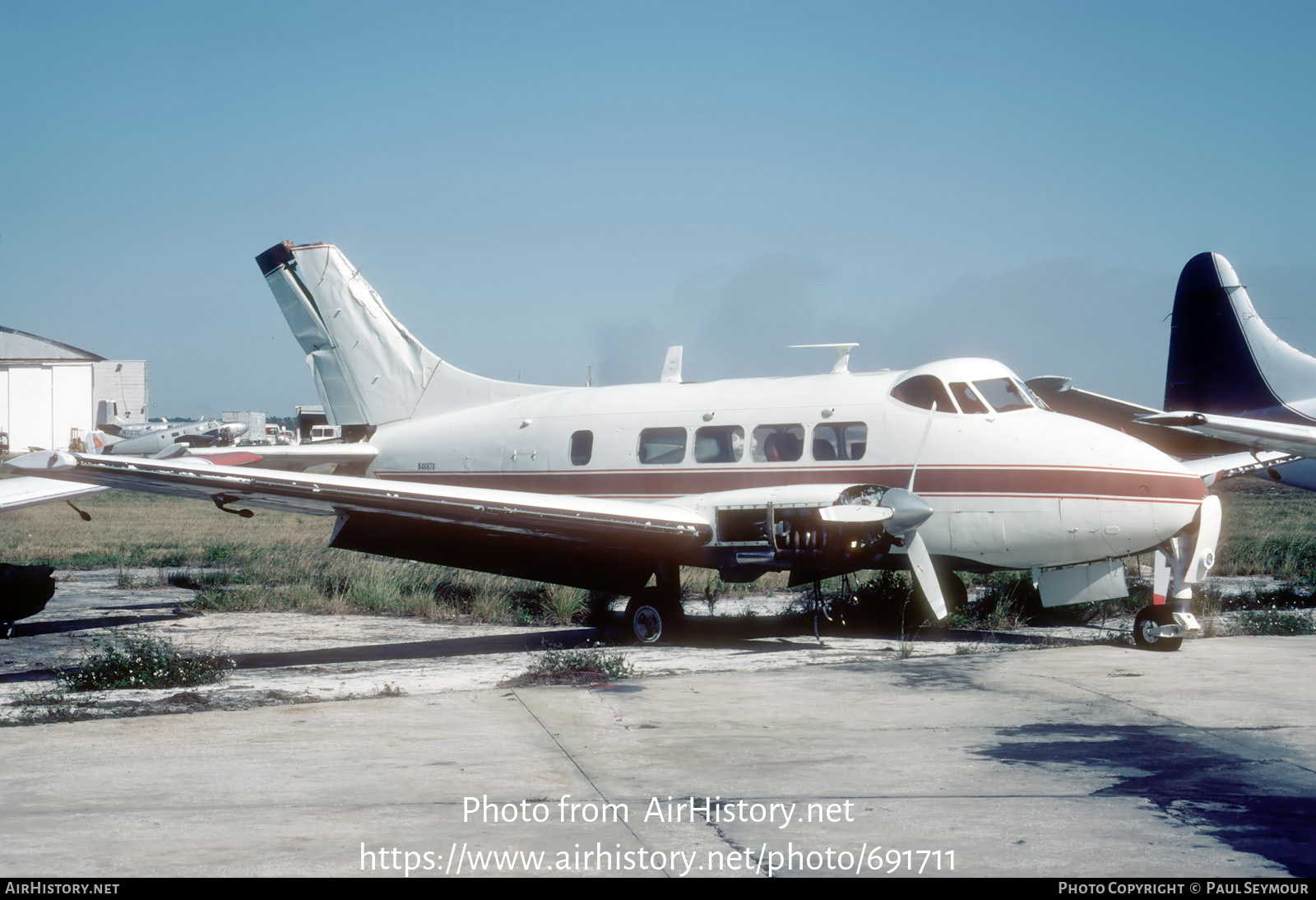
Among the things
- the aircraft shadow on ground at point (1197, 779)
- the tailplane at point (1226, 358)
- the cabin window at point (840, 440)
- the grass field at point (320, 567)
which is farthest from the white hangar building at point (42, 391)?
the aircraft shadow on ground at point (1197, 779)

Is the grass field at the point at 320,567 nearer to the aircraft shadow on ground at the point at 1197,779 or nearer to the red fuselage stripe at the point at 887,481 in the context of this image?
the red fuselage stripe at the point at 887,481

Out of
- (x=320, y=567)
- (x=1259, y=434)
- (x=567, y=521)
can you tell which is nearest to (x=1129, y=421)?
(x=1259, y=434)

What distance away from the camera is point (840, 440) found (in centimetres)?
1361

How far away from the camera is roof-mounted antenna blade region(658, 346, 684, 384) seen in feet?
52.1

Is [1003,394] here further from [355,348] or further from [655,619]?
[355,348]

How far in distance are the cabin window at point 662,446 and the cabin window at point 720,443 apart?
0.25 m

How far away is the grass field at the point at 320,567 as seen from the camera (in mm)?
17125

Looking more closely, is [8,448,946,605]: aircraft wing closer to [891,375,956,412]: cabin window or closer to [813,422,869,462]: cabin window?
[813,422,869,462]: cabin window

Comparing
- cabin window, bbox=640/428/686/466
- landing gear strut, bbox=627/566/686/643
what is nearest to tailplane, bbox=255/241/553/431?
cabin window, bbox=640/428/686/466

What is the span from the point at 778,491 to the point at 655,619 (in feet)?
7.58

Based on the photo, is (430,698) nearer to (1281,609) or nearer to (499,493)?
(499,493)

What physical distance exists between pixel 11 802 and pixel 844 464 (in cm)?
935

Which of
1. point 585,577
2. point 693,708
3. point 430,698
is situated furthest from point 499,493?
point 693,708

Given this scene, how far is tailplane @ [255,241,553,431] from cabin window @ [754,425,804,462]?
5.20 meters
